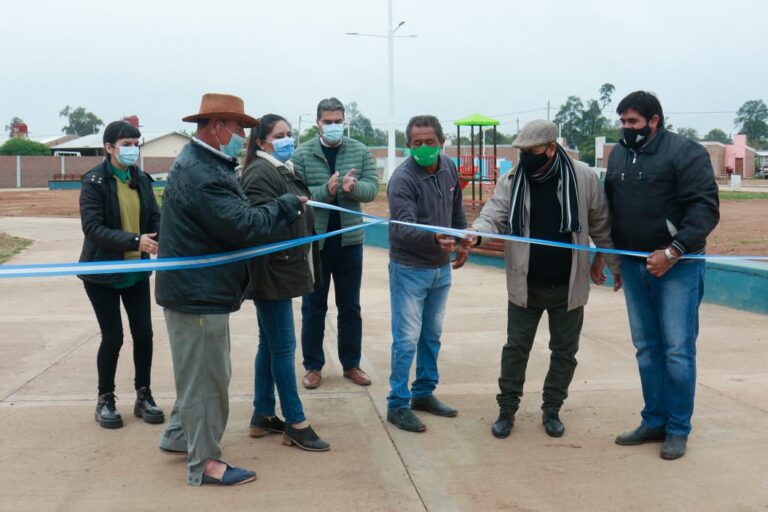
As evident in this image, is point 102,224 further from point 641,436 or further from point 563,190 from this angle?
point 641,436

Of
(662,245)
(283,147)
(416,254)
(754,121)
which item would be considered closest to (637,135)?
(662,245)

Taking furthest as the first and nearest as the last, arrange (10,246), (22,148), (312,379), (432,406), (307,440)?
(22,148)
(10,246)
(312,379)
(432,406)
(307,440)

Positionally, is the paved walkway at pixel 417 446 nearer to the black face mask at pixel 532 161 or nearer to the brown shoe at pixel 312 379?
the brown shoe at pixel 312 379

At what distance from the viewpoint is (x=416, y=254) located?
4.84 metres

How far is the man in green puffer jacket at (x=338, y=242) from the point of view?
5.65m

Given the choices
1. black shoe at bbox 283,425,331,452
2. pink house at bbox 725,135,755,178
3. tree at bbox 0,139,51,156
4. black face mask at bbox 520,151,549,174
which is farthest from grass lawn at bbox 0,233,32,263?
pink house at bbox 725,135,755,178

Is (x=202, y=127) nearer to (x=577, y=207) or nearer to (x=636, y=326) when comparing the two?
(x=577, y=207)

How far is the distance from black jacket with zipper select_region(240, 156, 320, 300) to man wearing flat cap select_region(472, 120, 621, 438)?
1.09 meters

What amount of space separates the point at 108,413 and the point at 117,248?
1022mm

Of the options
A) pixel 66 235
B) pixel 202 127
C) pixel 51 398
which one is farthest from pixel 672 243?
pixel 66 235

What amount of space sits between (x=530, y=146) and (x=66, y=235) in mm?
16205

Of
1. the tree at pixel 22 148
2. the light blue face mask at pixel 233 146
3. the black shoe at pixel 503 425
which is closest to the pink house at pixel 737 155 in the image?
the tree at pixel 22 148

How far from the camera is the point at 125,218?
15.8ft

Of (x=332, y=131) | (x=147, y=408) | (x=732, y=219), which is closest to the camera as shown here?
(x=147, y=408)
